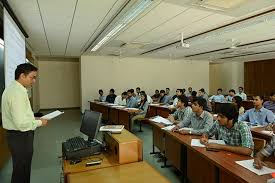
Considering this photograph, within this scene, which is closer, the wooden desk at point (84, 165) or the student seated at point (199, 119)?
the wooden desk at point (84, 165)

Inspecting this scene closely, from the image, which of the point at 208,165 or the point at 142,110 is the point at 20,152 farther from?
the point at 142,110

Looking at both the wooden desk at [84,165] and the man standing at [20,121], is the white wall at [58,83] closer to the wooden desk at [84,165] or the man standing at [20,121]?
the man standing at [20,121]

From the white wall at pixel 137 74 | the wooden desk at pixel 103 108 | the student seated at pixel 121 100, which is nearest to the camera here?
the wooden desk at pixel 103 108

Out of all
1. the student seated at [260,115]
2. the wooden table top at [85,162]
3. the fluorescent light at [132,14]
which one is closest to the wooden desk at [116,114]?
the fluorescent light at [132,14]

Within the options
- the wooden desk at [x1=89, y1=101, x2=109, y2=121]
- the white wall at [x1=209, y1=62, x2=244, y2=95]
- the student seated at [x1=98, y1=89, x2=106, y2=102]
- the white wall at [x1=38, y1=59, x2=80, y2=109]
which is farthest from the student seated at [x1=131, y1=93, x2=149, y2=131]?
the white wall at [x1=209, y1=62, x2=244, y2=95]

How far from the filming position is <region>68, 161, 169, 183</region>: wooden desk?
1562mm

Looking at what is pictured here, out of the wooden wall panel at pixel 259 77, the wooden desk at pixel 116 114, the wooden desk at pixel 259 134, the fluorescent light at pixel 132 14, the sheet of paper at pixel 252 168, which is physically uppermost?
the fluorescent light at pixel 132 14

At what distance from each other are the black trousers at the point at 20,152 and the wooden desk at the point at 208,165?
181cm

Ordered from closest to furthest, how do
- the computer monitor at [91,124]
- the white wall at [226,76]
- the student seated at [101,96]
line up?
the computer monitor at [91,124] < the student seated at [101,96] < the white wall at [226,76]

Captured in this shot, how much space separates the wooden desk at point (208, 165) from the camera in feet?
5.49

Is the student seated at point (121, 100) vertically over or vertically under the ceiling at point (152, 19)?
under


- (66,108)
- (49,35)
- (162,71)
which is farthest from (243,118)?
(66,108)

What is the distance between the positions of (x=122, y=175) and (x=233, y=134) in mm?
1434

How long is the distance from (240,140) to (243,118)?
2313mm
